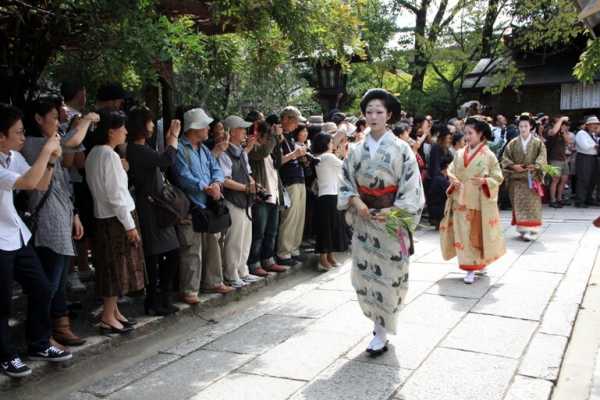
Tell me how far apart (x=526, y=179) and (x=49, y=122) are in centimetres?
758

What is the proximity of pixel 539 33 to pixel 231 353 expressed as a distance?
43.8ft

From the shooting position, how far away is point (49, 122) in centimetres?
440

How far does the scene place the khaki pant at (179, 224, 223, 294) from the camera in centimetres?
572

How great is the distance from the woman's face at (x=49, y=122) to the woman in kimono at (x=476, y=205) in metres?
4.64

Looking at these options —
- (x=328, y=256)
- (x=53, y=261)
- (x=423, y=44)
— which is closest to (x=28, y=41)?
(x=53, y=261)

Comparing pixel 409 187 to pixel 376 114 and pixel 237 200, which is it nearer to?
pixel 376 114

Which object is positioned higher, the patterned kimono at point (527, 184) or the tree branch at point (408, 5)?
the tree branch at point (408, 5)

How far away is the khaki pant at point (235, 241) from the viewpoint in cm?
634

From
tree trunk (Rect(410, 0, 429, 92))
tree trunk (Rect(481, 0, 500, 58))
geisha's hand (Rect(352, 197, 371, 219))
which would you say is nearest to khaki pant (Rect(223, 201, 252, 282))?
geisha's hand (Rect(352, 197, 371, 219))

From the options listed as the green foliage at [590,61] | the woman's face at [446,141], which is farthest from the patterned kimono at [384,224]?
the woman's face at [446,141]

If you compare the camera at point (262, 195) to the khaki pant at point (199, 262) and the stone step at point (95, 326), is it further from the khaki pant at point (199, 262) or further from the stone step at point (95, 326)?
the stone step at point (95, 326)

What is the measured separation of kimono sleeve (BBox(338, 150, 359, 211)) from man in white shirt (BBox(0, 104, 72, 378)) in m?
2.23

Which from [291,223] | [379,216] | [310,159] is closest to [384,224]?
[379,216]

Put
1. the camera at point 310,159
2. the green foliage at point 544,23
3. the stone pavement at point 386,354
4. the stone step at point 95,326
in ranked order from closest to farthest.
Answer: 1. the stone pavement at point 386,354
2. the stone step at point 95,326
3. the camera at point 310,159
4. the green foliage at point 544,23
